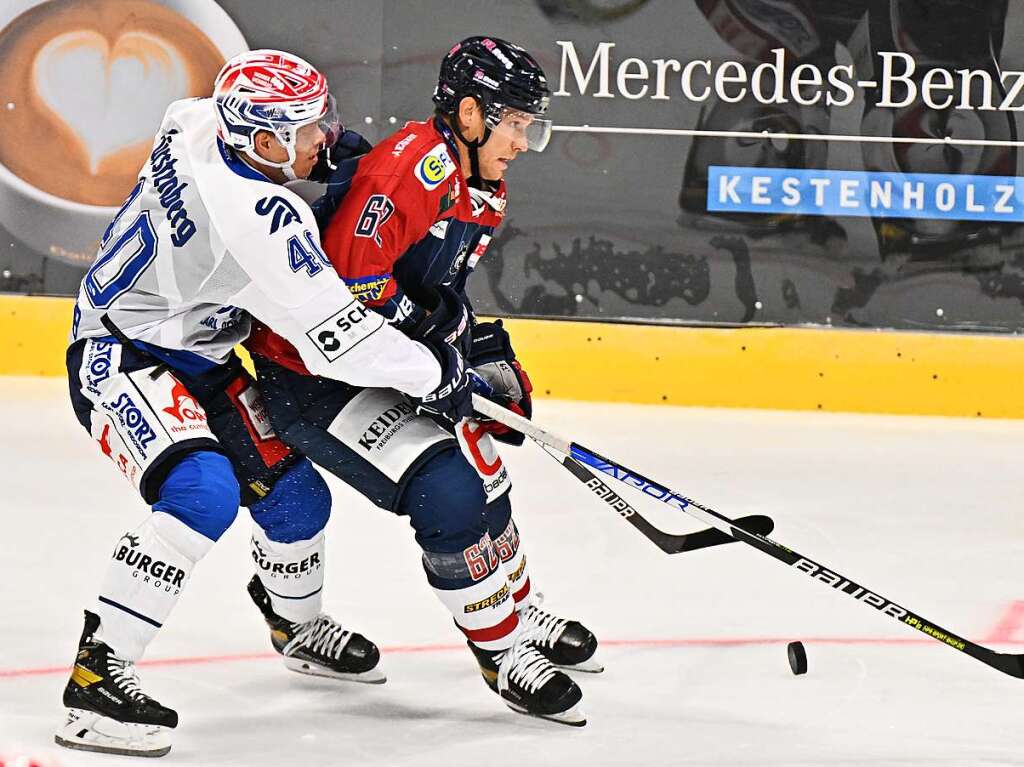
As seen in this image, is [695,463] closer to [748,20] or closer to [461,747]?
[748,20]

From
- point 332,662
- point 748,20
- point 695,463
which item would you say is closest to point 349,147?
point 332,662

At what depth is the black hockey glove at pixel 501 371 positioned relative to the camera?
3.09m

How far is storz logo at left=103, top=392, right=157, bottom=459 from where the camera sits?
2.60 m

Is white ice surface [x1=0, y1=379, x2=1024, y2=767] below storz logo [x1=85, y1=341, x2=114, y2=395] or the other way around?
below

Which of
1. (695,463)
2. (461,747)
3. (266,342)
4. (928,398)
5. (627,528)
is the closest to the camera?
(461,747)

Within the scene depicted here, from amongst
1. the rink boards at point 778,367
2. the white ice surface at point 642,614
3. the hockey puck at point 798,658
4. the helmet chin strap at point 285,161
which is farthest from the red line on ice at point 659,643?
the rink boards at point 778,367

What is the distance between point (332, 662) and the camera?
2998 millimetres

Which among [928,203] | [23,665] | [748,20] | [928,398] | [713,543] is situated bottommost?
[23,665]

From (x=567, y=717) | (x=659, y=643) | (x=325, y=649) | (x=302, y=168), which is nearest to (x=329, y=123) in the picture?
(x=302, y=168)

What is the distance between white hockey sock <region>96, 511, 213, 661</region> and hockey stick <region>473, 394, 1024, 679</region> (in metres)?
0.61

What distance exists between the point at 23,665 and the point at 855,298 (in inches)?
138

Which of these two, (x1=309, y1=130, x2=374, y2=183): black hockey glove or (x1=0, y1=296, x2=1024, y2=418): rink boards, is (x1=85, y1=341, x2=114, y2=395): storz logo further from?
(x1=0, y1=296, x2=1024, y2=418): rink boards

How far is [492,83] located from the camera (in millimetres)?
2846

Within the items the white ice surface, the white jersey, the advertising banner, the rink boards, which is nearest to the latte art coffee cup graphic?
the advertising banner
